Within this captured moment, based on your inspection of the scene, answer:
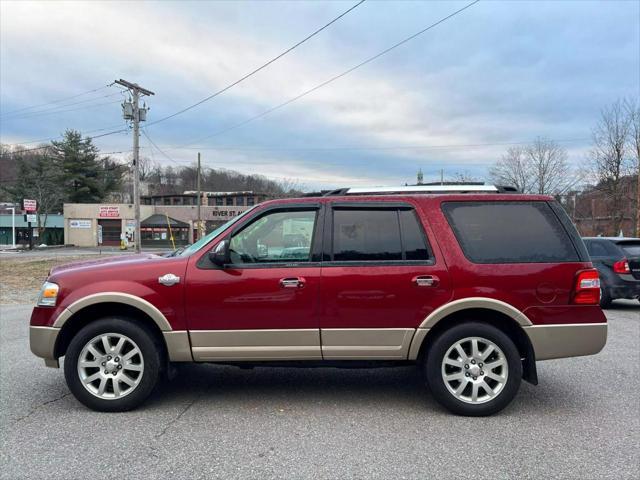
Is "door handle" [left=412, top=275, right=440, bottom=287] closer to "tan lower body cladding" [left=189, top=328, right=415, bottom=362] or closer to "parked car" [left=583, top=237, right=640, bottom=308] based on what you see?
"tan lower body cladding" [left=189, top=328, right=415, bottom=362]

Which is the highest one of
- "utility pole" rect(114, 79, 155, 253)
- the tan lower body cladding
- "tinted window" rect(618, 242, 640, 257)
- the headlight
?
"utility pole" rect(114, 79, 155, 253)

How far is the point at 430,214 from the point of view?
13.5ft

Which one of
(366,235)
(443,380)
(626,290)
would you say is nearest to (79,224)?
(626,290)

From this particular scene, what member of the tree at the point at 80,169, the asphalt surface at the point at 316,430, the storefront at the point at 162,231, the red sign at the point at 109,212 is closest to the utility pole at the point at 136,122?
the asphalt surface at the point at 316,430

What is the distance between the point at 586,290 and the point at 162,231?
175 feet

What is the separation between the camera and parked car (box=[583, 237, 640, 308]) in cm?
965

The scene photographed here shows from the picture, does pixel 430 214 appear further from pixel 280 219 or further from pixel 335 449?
pixel 335 449

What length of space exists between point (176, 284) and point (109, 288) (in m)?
0.58

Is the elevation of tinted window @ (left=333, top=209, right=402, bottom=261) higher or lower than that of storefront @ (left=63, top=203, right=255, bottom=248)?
lower

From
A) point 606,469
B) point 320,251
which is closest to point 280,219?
point 320,251

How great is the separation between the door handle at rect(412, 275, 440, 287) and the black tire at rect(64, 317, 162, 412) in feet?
7.66

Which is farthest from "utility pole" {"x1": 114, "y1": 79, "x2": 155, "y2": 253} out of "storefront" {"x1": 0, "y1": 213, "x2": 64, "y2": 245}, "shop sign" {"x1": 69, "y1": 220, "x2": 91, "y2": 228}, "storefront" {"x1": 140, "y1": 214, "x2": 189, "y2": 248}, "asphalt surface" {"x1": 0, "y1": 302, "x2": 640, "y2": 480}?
"storefront" {"x1": 0, "y1": 213, "x2": 64, "y2": 245}

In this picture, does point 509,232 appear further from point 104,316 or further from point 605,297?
point 605,297

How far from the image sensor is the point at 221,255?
3881mm
